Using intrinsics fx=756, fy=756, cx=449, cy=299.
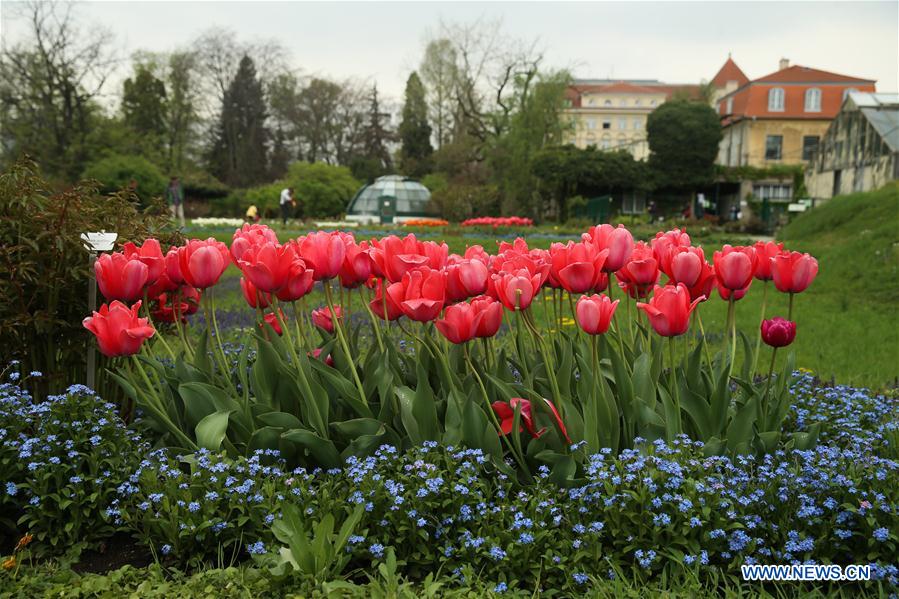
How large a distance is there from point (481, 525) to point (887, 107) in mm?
28986

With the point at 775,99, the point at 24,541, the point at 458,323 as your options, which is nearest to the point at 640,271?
the point at 458,323

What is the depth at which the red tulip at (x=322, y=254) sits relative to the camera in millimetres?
2781

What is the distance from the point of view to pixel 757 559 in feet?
7.66

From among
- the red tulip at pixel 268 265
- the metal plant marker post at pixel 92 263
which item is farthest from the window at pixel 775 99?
the red tulip at pixel 268 265

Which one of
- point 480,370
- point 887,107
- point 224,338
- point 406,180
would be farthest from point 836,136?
point 480,370

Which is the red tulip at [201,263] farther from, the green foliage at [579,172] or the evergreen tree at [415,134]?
the evergreen tree at [415,134]

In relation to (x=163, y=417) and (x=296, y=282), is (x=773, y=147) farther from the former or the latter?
(x=163, y=417)

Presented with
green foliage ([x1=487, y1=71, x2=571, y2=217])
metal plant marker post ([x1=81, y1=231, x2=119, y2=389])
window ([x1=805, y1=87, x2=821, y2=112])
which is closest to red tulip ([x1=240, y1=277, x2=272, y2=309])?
metal plant marker post ([x1=81, y1=231, x2=119, y2=389])

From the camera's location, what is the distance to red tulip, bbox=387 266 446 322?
2479mm

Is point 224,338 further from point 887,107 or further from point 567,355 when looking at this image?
point 887,107

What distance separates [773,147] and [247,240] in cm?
5684

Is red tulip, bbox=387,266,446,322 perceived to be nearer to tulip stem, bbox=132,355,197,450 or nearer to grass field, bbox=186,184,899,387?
tulip stem, bbox=132,355,197,450

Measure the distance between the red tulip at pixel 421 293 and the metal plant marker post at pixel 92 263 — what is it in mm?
1294

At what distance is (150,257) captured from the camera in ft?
9.46
